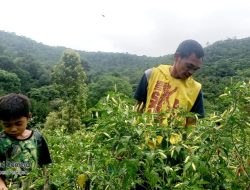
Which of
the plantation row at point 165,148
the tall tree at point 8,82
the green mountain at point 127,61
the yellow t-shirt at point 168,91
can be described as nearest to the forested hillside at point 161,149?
the plantation row at point 165,148

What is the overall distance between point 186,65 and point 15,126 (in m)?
1.24

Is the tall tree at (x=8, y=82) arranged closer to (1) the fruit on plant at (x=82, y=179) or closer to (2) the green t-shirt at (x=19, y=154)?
(2) the green t-shirt at (x=19, y=154)

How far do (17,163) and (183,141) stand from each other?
1.29 m

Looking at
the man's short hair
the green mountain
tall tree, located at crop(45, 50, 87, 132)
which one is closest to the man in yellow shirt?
the man's short hair

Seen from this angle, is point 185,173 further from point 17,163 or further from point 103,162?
point 17,163

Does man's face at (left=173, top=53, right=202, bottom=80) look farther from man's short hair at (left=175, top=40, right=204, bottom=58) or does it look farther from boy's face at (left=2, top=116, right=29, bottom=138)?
boy's face at (left=2, top=116, right=29, bottom=138)

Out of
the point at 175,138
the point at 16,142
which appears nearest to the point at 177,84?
the point at 175,138

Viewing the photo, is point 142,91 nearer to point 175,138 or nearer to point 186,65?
point 186,65

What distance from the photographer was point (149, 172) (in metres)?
2.06

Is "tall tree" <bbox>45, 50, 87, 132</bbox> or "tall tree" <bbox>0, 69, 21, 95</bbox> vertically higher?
"tall tree" <bbox>45, 50, 87, 132</bbox>

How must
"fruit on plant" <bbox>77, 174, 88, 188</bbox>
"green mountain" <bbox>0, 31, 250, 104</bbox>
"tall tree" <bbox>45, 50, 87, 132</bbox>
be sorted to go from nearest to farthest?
"fruit on plant" <bbox>77, 174, 88, 188</bbox> < "tall tree" <bbox>45, 50, 87, 132</bbox> < "green mountain" <bbox>0, 31, 250, 104</bbox>

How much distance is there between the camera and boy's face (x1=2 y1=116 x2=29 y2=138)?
3106 mm

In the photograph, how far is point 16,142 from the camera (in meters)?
3.18

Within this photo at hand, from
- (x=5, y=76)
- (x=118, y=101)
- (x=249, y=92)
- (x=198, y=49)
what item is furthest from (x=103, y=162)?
(x=5, y=76)
